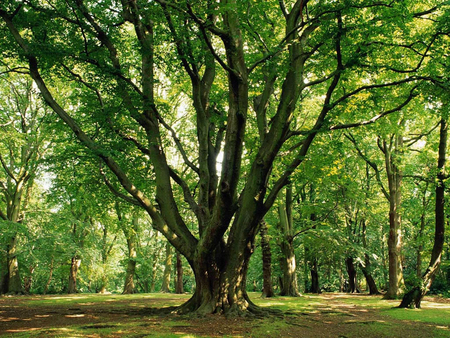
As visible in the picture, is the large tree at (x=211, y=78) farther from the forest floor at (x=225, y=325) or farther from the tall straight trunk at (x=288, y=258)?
the tall straight trunk at (x=288, y=258)

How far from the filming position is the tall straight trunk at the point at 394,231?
17.2 metres

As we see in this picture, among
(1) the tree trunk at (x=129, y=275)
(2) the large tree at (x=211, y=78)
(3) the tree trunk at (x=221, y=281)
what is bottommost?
(1) the tree trunk at (x=129, y=275)

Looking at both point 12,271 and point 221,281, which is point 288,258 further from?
point 12,271

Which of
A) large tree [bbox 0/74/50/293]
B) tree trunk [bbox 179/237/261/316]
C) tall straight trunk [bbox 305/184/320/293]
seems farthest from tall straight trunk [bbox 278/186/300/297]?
large tree [bbox 0/74/50/293]

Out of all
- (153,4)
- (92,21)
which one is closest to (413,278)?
(153,4)

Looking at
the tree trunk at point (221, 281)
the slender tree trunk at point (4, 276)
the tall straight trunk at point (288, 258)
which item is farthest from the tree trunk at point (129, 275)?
the tree trunk at point (221, 281)

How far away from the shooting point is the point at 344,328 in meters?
8.38

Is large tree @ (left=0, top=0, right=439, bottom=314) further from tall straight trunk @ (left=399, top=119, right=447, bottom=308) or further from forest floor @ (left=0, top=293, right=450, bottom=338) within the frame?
tall straight trunk @ (left=399, top=119, right=447, bottom=308)

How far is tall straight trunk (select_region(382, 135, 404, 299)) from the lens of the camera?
1717 centimetres

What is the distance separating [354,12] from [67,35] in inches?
314

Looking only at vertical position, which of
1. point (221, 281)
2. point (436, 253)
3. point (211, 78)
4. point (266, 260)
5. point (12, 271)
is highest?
point (211, 78)

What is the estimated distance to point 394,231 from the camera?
687 inches

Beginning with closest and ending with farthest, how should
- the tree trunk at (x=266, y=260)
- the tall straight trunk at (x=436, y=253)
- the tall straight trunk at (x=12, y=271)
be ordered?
1. the tall straight trunk at (x=436, y=253)
2. the tree trunk at (x=266, y=260)
3. the tall straight trunk at (x=12, y=271)

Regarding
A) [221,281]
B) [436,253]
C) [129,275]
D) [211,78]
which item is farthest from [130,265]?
[436,253]
